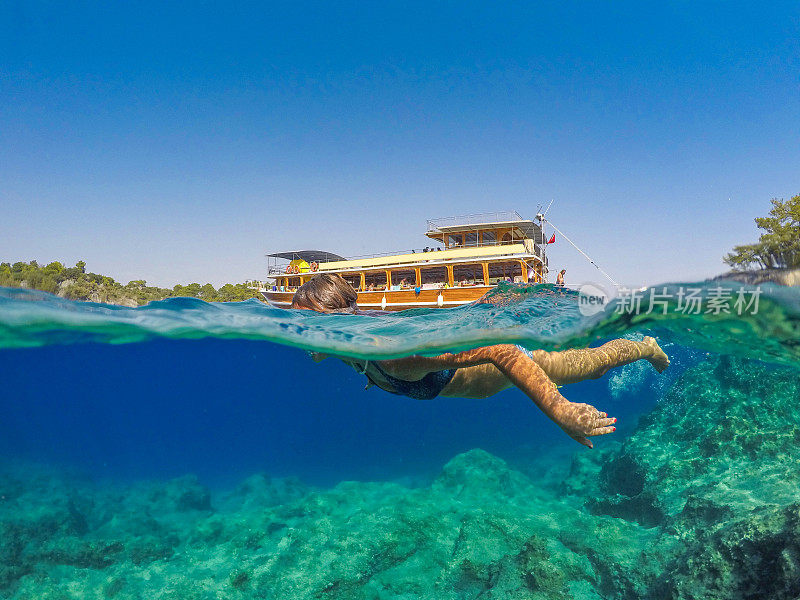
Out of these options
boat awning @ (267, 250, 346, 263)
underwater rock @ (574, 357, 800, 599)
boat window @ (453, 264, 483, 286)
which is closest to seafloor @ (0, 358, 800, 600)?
underwater rock @ (574, 357, 800, 599)

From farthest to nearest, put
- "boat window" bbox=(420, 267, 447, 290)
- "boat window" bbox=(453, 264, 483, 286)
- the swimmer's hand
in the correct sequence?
"boat window" bbox=(420, 267, 447, 290)
"boat window" bbox=(453, 264, 483, 286)
the swimmer's hand

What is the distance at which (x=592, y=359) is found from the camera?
5.25 m

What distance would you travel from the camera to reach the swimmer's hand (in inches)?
116

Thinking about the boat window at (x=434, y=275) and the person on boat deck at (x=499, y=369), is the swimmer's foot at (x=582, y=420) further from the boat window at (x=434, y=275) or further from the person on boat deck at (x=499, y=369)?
the boat window at (x=434, y=275)

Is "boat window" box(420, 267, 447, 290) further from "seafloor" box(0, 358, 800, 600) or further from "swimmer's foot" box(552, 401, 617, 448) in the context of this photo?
"swimmer's foot" box(552, 401, 617, 448)

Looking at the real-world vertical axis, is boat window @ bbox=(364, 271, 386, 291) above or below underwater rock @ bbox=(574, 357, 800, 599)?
above

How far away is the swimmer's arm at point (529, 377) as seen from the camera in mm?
2988

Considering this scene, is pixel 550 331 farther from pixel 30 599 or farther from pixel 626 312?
pixel 30 599

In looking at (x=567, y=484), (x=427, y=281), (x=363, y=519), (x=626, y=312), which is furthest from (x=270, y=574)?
(x=427, y=281)

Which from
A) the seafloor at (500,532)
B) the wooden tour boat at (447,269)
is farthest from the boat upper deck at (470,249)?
the seafloor at (500,532)

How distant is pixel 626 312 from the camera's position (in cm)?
612

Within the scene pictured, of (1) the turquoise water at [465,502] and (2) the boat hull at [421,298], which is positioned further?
(2) the boat hull at [421,298]

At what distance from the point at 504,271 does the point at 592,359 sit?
18.0 metres

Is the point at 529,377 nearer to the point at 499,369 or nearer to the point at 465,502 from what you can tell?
the point at 499,369
